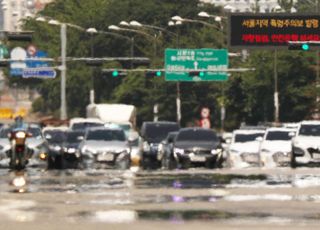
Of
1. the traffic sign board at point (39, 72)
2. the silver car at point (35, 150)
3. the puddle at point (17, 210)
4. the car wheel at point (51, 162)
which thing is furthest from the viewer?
the traffic sign board at point (39, 72)

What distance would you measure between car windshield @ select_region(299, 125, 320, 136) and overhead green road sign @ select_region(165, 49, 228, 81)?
40.7 metres

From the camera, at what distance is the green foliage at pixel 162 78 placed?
87.7 m

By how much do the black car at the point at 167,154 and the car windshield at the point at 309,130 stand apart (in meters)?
4.15

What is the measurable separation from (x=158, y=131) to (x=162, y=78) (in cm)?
4573

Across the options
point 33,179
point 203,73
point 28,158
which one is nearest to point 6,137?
point 28,158

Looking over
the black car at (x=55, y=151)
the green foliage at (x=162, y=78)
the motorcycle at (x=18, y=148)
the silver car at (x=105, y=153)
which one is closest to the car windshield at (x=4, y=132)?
the black car at (x=55, y=151)

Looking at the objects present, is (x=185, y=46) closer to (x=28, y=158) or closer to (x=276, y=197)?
(x=28, y=158)

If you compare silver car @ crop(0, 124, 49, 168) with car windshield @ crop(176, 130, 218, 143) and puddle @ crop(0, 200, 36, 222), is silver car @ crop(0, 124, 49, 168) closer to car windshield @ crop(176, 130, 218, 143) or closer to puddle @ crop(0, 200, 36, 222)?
car windshield @ crop(176, 130, 218, 143)

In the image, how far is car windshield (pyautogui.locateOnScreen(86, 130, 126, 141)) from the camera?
152ft

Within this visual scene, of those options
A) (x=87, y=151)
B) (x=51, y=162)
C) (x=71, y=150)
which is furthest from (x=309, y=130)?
(x=51, y=162)

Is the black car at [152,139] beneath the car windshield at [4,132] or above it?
beneath

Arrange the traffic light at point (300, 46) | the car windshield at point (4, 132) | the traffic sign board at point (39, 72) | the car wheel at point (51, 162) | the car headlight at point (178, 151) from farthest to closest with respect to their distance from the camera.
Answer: the traffic sign board at point (39, 72)
the traffic light at point (300, 46)
the car wheel at point (51, 162)
the car windshield at point (4, 132)
the car headlight at point (178, 151)

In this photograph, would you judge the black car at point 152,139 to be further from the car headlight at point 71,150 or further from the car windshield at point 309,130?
the car windshield at point 309,130

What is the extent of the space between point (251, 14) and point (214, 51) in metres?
13.7
